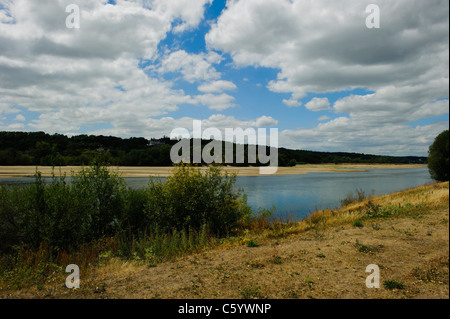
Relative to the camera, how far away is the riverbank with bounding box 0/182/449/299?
5.42 metres

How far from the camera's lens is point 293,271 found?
6594 millimetres

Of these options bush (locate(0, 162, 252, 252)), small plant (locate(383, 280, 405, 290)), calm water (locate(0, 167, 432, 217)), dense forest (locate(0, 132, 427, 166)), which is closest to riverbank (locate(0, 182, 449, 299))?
small plant (locate(383, 280, 405, 290))

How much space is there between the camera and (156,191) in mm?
12789

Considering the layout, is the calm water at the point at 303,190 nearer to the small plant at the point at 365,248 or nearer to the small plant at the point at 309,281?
the small plant at the point at 365,248

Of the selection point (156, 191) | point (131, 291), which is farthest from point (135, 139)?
point (131, 291)

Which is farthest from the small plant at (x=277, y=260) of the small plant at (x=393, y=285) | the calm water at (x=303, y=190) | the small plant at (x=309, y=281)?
the calm water at (x=303, y=190)

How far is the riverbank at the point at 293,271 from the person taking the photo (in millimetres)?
5422

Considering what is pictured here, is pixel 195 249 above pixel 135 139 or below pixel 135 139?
below

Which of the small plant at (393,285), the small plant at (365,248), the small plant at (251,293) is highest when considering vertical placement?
the small plant at (393,285)

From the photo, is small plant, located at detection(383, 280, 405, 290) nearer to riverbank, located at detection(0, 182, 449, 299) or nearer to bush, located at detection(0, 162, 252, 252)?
riverbank, located at detection(0, 182, 449, 299)

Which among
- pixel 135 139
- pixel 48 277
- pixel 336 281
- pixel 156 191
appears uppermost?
pixel 135 139

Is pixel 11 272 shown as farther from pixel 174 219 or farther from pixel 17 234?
pixel 174 219

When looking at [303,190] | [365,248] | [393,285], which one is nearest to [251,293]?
[393,285]
